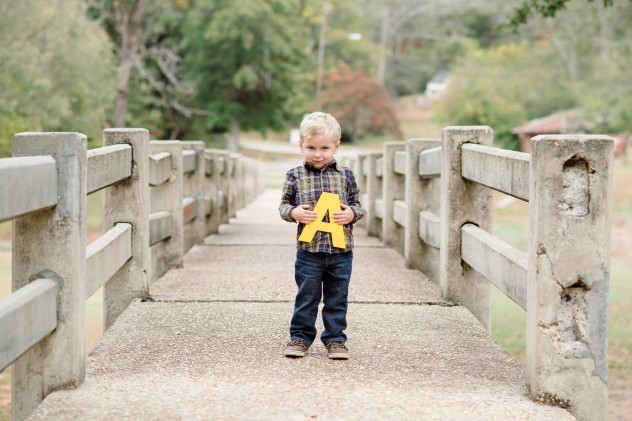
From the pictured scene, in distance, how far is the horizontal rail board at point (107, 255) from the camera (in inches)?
147

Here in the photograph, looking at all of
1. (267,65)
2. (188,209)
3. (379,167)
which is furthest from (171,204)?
(267,65)

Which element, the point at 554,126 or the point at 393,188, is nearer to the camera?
the point at 393,188

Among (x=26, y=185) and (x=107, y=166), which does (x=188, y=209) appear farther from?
(x=26, y=185)

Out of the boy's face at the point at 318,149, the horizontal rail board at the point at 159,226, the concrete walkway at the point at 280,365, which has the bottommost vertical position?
the concrete walkway at the point at 280,365

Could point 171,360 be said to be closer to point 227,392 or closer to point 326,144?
point 227,392

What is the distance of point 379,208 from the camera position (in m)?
9.05

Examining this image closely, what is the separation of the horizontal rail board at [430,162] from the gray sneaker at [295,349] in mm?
2067

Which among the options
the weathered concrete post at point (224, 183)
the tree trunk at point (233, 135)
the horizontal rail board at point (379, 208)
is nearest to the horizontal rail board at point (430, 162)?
the horizontal rail board at point (379, 208)

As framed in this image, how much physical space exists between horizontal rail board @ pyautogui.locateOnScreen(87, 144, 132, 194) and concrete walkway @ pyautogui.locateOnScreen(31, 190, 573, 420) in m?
0.77

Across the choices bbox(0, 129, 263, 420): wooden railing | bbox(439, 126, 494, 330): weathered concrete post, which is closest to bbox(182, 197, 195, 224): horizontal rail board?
bbox(0, 129, 263, 420): wooden railing

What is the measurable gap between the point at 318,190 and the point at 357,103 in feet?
200

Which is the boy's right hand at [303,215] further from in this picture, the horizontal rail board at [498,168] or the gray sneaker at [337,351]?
the horizontal rail board at [498,168]

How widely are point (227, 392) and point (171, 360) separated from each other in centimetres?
58

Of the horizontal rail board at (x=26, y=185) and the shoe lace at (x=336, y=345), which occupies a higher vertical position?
the horizontal rail board at (x=26, y=185)
